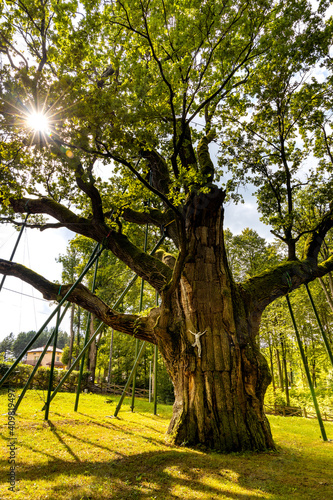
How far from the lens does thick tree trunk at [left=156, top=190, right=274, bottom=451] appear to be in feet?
15.5

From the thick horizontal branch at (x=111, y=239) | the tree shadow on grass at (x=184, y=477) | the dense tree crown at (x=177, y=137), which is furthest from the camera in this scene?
the thick horizontal branch at (x=111, y=239)

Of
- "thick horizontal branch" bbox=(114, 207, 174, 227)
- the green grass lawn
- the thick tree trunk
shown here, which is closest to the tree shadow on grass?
the green grass lawn

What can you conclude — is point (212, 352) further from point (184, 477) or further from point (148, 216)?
point (148, 216)

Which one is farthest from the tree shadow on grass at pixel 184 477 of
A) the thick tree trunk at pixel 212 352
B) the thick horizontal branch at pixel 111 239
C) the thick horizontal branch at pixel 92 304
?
the thick horizontal branch at pixel 111 239

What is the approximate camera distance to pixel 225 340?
207 inches

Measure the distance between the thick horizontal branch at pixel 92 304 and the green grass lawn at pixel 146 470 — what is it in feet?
7.04

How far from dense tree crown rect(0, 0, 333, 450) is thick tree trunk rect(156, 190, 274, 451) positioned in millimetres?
22

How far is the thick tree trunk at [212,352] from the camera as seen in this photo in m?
4.73

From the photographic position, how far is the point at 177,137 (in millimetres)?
5758

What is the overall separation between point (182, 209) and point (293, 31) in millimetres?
4959

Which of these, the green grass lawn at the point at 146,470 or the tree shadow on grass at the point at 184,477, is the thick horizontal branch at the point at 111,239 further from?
the tree shadow on grass at the point at 184,477

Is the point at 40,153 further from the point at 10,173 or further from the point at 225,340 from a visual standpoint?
the point at 225,340

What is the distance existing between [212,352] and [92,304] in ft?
10.4

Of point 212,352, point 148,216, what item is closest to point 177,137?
point 148,216
